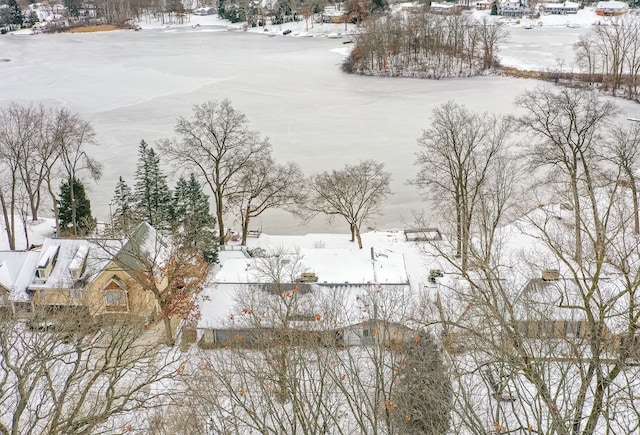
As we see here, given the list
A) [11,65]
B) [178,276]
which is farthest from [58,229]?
[11,65]

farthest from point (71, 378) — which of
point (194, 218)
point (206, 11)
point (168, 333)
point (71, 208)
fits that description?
point (206, 11)

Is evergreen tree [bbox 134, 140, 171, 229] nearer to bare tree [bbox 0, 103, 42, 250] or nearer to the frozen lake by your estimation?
the frozen lake

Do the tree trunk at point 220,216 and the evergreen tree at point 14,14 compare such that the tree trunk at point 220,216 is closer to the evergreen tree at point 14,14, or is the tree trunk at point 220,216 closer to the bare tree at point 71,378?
the bare tree at point 71,378

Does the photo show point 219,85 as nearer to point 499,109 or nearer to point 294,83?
point 294,83

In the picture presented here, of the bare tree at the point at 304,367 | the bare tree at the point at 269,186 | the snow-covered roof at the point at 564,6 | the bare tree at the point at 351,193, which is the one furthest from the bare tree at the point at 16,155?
the snow-covered roof at the point at 564,6

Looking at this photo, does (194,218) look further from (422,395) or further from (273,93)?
(273,93)
